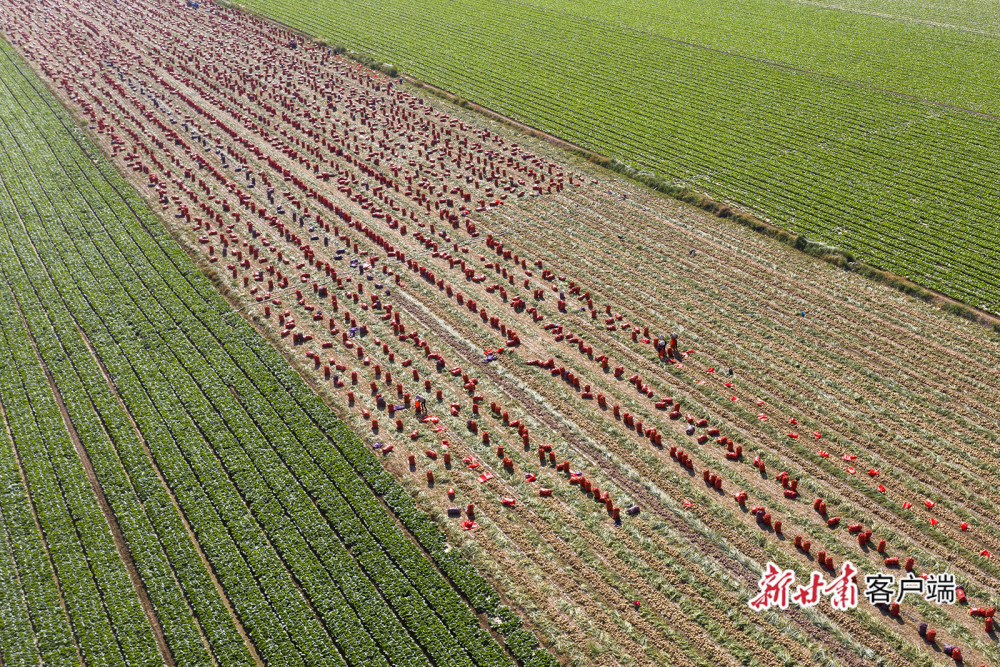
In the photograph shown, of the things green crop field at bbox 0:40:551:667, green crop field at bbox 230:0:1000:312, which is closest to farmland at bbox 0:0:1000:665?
green crop field at bbox 0:40:551:667

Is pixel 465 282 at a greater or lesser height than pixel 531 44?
lesser

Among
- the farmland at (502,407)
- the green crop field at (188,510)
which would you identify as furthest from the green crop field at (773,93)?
the green crop field at (188,510)

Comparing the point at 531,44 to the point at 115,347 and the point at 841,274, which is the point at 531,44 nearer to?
the point at 841,274

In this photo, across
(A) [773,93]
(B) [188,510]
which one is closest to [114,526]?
(B) [188,510]

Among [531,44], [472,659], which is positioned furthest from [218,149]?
[472,659]

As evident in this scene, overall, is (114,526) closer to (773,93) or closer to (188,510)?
(188,510)

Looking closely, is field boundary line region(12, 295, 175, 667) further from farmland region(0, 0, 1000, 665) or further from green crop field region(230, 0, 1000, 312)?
green crop field region(230, 0, 1000, 312)
